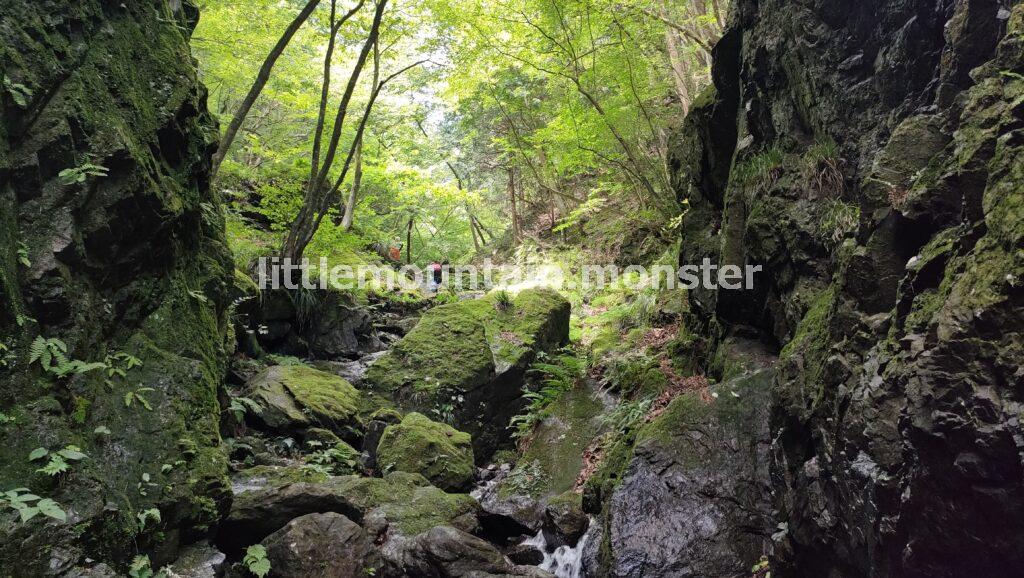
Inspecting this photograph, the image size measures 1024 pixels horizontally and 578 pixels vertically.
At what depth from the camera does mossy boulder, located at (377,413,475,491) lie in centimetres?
723

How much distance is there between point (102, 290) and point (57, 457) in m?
1.46

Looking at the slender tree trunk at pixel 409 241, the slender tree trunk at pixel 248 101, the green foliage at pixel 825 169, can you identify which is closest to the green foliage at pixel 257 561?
the slender tree trunk at pixel 248 101

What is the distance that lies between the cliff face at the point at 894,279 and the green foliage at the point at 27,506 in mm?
4856

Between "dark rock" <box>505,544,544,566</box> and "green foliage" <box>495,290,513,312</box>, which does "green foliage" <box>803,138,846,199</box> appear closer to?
"dark rock" <box>505,544,544,566</box>

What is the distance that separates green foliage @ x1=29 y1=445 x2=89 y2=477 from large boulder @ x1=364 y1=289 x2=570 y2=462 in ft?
18.5

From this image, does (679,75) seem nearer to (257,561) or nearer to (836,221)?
(836,221)

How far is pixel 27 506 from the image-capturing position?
327 cm

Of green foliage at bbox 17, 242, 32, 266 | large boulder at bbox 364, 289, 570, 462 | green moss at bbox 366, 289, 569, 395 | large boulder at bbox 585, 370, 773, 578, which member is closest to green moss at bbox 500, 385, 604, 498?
large boulder at bbox 364, 289, 570, 462

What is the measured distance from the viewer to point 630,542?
16.7 ft

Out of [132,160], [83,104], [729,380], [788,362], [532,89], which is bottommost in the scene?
[729,380]

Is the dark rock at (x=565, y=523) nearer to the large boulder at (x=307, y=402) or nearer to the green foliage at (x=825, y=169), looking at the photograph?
the large boulder at (x=307, y=402)

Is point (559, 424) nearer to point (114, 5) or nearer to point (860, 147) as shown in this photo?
point (860, 147)

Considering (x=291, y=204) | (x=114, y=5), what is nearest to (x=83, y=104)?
(x=114, y=5)

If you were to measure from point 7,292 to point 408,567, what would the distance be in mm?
3874
